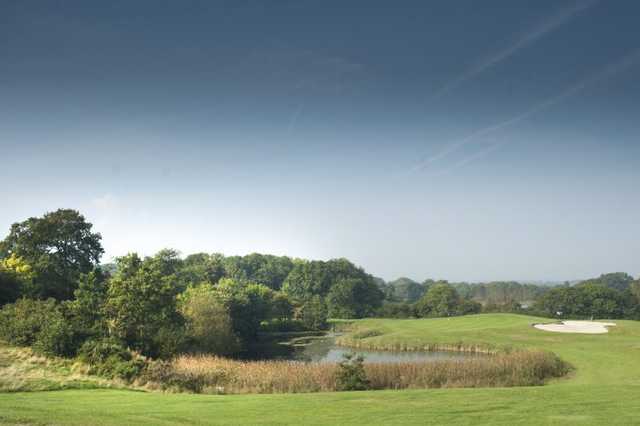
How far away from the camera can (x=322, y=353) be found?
142ft

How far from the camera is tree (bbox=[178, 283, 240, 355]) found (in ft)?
126

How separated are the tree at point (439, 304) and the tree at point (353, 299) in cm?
1279

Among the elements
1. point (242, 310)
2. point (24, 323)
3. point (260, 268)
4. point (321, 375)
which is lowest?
point (321, 375)

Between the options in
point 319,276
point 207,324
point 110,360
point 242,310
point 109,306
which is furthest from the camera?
point 319,276

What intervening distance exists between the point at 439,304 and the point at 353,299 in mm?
19523

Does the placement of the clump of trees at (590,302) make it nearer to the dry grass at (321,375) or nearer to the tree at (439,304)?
the tree at (439,304)

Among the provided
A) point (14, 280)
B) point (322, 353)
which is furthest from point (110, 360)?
point (322, 353)

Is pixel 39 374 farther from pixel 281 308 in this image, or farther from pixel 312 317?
pixel 281 308

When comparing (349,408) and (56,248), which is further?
(56,248)

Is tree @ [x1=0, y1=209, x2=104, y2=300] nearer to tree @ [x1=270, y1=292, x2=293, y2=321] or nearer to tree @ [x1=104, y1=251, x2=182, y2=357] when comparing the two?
tree @ [x1=104, y1=251, x2=182, y2=357]

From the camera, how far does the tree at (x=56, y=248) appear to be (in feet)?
138

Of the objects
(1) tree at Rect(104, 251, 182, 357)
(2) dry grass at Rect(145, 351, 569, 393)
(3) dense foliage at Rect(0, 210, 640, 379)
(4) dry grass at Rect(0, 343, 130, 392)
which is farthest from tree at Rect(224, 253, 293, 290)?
(2) dry grass at Rect(145, 351, 569, 393)

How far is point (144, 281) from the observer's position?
30719 millimetres

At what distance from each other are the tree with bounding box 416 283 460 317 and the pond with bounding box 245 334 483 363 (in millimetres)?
28079
